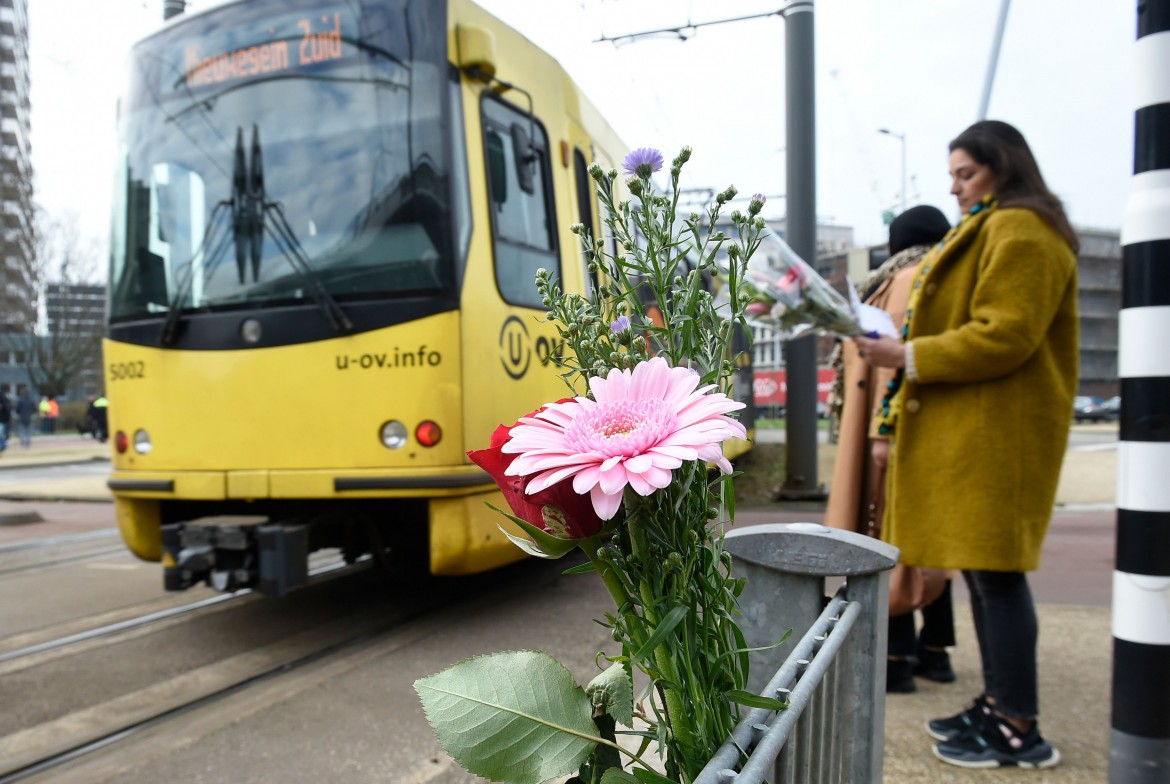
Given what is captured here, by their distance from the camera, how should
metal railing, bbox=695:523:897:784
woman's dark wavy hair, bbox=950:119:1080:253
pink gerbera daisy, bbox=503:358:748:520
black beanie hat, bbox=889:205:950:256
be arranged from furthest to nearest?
black beanie hat, bbox=889:205:950:256, woman's dark wavy hair, bbox=950:119:1080:253, metal railing, bbox=695:523:897:784, pink gerbera daisy, bbox=503:358:748:520

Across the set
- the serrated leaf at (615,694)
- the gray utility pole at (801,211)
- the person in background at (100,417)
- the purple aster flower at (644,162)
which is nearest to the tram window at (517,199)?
the purple aster flower at (644,162)

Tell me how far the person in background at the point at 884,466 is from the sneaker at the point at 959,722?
368 millimetres

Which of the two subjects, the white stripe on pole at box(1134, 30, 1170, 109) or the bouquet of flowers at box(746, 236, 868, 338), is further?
the bouquet of flowers at box(746, 236, 868, 338)

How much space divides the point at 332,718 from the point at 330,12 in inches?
122

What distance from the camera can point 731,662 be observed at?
34.4 inches

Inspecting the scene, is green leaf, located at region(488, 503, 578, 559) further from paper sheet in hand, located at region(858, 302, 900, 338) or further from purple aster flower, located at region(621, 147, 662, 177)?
paper sheet in hand, located at region(858, 302, 900, 338)

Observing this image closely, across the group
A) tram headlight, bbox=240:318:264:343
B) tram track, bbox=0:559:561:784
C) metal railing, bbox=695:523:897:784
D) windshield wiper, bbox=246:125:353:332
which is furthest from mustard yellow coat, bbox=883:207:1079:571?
tram headlight, bbox=240:318:264:343

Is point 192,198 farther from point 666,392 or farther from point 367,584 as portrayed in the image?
point 666,392

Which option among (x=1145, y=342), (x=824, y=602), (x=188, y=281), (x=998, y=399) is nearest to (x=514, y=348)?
(x=188, y=281)

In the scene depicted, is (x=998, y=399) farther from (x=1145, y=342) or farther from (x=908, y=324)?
(x=1145, y=342)

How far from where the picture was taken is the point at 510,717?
2.68 ft

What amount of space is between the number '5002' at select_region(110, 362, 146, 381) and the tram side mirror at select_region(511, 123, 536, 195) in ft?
6.80

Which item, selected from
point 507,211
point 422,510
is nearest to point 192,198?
point 507,211

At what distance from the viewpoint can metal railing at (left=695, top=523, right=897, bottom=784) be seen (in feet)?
3.72
